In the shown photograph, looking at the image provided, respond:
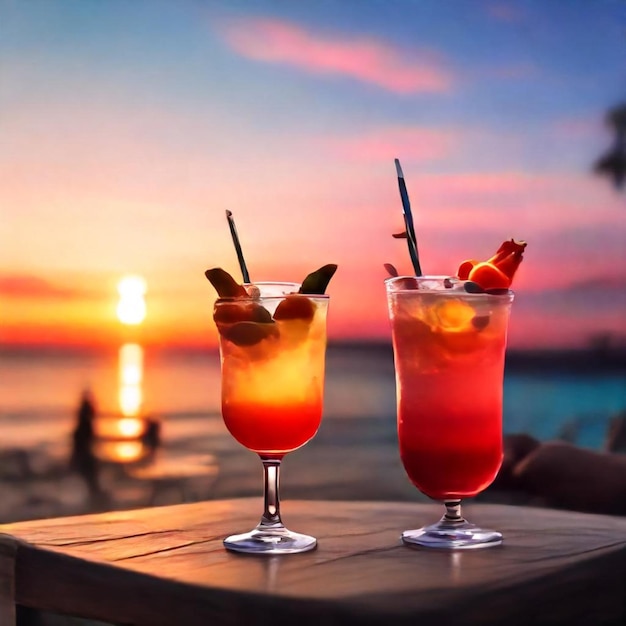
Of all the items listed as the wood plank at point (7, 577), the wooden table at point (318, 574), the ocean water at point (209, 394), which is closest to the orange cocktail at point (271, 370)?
the wooden table at point (318, 574)

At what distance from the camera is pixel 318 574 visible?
4.08 feet

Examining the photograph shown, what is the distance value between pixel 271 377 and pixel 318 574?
0.34m

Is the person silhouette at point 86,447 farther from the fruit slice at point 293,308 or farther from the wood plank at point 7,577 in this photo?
the fruit slice at point 293,308

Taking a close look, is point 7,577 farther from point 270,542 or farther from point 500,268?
point 500,268

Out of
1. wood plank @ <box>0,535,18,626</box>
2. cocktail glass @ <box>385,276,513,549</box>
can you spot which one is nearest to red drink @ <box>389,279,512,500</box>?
cocktail glass @ <box>385,276,513,549</box>

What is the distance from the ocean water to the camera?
5.12 metres

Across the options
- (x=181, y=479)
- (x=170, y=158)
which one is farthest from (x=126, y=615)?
(x=181, y=479)

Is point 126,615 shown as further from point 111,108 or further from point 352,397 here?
point 352,397

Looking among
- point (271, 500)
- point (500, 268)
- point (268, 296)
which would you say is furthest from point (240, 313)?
point (500, 268)

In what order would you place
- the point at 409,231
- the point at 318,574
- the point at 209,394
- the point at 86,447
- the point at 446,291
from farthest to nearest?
1. the point at 86,447
2. the point at 209,394
3. the point at 409,231
4. the point at 446,291
5. the point at 318,574

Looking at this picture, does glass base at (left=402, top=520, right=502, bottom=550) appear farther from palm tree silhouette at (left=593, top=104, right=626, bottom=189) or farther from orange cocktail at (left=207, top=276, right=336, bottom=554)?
palm tree silhouette at (left=593, top=104, right=626, bottom=189)

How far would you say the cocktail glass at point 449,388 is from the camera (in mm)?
1447

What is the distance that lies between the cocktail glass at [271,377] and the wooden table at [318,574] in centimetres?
10

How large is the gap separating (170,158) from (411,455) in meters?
3.39
